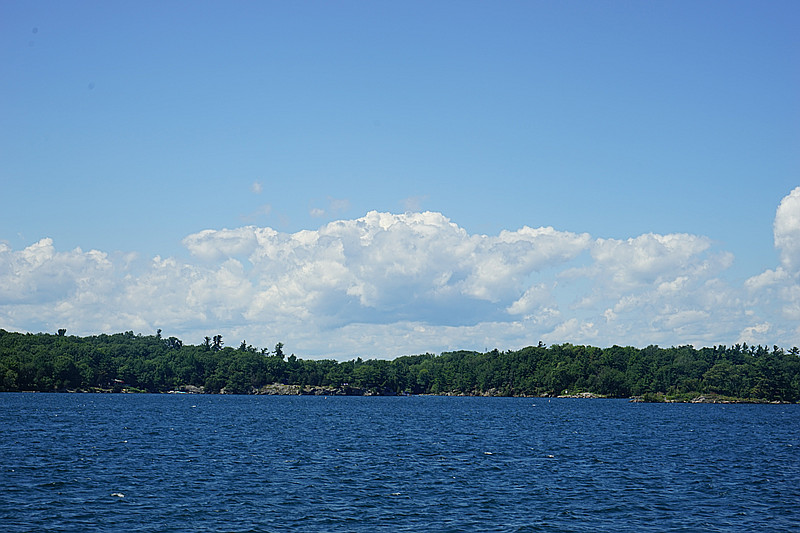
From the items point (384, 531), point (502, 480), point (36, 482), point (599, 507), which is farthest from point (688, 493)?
point (36, 482)

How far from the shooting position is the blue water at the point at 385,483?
4412 cm

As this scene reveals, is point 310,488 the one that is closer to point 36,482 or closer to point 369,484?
point 369,484

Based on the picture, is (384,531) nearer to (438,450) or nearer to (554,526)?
(554,526)

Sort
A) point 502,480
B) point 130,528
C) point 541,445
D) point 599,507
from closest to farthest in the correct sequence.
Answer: point 130,528, point 599,507, point 502,480, point 541,445

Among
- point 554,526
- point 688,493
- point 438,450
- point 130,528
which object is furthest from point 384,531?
point 438,450

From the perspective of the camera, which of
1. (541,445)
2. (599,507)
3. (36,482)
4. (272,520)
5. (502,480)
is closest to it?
(272,520)

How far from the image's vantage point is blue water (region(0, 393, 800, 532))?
4412cm

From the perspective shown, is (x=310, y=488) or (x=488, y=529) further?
(x=310, y=488)

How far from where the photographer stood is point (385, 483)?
57.8 metres

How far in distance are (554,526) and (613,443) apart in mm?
57231

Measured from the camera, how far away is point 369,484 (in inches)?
2248

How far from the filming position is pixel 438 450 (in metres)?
83.6

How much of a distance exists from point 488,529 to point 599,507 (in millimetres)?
11110

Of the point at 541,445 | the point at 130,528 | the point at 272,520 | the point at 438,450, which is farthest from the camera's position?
the point at 541,445
